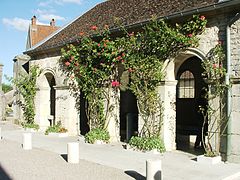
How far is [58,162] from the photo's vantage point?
703cm

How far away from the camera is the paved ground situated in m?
5.88

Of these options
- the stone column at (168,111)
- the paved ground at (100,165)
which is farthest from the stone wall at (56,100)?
the stone column at (168,111)

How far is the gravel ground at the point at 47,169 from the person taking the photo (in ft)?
19.1

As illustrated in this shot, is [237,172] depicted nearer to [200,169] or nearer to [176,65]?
[200,169]

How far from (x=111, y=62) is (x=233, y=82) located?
160 inches

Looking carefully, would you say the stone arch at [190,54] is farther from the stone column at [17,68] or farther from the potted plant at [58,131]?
the stone column at [17,68]

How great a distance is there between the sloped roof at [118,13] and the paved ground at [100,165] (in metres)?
3.87

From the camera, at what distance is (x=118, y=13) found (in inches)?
450

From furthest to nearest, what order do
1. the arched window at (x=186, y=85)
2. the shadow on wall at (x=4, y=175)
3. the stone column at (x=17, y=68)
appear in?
the stone column at (x=17, y=68), the arched window at (x=186, y=85), the shadow on wall at (x=4, y=175)

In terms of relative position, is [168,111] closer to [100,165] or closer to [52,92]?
[100,165]

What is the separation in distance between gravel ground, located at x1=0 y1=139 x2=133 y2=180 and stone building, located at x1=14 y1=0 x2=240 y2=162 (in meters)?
2.59

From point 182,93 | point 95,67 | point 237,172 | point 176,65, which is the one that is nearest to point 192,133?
point 182,93

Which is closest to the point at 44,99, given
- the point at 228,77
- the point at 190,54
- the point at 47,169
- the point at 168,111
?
the point at 168,111

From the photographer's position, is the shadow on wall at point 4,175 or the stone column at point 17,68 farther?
the stone column at point 17,68
